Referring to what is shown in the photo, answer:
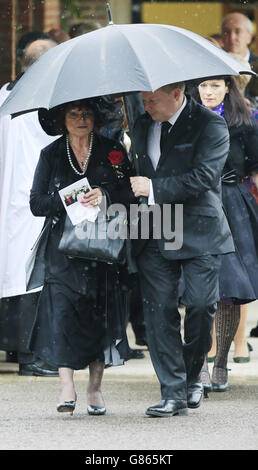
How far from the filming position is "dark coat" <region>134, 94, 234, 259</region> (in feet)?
21.7

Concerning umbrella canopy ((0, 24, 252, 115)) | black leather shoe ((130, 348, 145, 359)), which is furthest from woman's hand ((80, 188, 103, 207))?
black leather shoe ((130, 348, 145, 359))

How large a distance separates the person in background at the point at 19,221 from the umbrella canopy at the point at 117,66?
1.74 metres

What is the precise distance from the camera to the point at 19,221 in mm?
8398

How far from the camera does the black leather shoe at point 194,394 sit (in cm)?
692

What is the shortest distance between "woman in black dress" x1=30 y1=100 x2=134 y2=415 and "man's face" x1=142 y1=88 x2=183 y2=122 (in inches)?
10.9

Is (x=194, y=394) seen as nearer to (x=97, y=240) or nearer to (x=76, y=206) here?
(x=97, y=240)

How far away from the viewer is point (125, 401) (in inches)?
293

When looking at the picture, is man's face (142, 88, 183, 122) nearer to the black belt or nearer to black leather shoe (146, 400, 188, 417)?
the black belt

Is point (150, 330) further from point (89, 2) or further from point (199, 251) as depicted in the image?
point (89, 2)

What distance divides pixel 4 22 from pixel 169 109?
3865 mm

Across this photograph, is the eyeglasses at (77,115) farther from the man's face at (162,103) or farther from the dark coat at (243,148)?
the dark coat at (243,148)

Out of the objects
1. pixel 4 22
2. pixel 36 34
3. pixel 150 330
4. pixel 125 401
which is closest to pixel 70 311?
pixel 150 330
